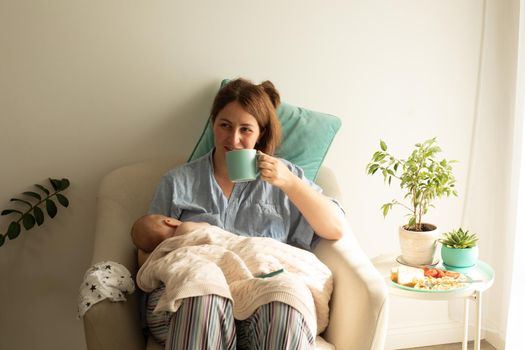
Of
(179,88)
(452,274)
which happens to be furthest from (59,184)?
(452,274)

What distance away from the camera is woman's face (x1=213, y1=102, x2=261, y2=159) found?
1679 millimetres

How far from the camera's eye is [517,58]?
6.93 feet

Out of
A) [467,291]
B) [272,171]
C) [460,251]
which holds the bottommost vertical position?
[467,291]

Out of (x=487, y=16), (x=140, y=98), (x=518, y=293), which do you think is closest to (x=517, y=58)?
(x=487, y=16)

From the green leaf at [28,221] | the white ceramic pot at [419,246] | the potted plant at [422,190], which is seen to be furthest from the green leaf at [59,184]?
the white ceramic pot at [419,246]

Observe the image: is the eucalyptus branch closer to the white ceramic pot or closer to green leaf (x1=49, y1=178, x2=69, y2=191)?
green leaf (x1=49, y1=178, x2=69, y2=191)

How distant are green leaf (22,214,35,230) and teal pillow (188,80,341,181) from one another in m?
0.62

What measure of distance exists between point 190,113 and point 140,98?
0.20 meters

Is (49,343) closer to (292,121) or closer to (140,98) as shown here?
(140,98)

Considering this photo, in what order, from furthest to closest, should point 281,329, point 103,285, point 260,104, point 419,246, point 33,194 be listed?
point 33,194 → point 419,246 → point 260,104 → point 103,285 → point 281,329

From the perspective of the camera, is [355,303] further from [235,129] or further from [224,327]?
[235,129]

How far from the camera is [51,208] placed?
6.38 ft

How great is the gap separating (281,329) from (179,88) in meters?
1.12

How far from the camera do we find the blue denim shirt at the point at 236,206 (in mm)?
1716
